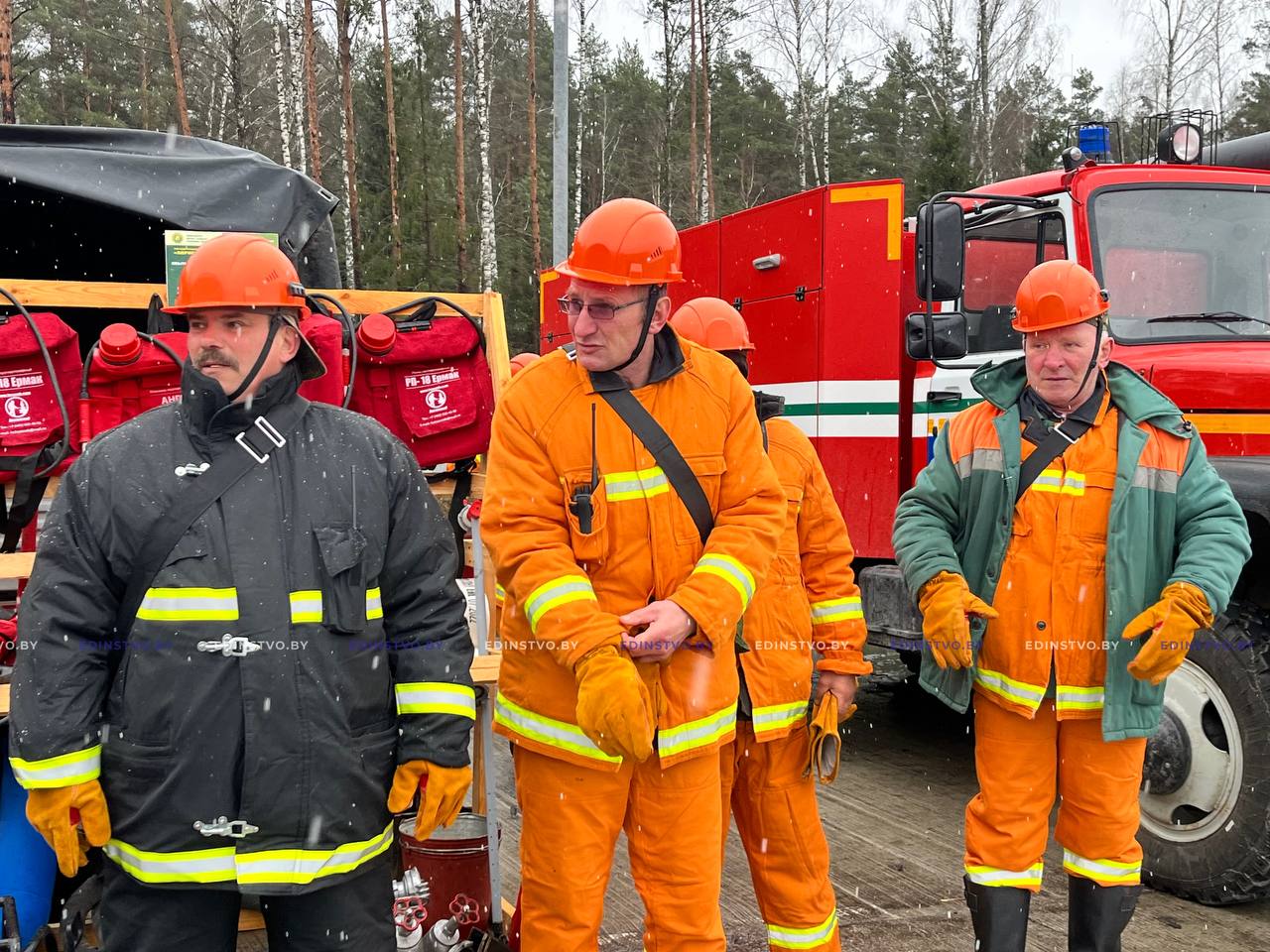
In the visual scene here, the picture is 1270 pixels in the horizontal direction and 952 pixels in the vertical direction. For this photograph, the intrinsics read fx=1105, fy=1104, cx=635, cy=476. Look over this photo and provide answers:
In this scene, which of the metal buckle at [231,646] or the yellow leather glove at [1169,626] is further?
the yellow leather glove at [1169,626]

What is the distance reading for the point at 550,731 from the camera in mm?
2465

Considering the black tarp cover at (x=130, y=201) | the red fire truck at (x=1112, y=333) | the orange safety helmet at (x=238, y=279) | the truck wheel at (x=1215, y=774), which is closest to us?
the orange safety helmet at (x=238, y=279)

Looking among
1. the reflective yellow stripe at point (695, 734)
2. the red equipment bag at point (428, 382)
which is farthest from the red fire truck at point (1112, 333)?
the reflective yellow stripe at point (695, 734)

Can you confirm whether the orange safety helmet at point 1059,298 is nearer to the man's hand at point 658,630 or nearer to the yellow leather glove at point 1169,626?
the yellow leather glove at point 1169,626

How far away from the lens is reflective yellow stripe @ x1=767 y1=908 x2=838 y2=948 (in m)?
2.88

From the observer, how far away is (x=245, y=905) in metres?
3.50

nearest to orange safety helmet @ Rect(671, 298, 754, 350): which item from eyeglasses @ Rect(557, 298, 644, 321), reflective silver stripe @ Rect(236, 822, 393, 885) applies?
eyeglasses @ Rect(557, 298, 644, 321)

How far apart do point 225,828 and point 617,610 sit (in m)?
0.90

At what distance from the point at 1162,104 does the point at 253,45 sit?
77.5 feet

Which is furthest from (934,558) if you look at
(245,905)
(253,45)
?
(253,45)

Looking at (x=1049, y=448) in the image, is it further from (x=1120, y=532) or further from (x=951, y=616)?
(x=951, y=616)

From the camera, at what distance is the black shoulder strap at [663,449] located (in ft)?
8.10

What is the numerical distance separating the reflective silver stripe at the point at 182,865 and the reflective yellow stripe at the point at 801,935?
4.76 feet

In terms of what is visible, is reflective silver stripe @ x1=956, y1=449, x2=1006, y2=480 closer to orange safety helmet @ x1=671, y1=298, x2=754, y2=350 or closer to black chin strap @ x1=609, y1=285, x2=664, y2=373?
orange safety helmet @ x1=671, y1=298, x2=754, y2=350
